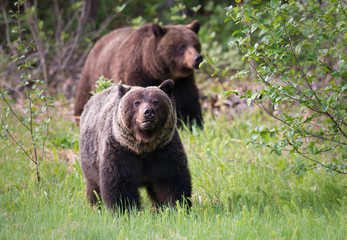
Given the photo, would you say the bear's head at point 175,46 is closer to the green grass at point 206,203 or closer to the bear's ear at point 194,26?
the bear's ear at point 194,26

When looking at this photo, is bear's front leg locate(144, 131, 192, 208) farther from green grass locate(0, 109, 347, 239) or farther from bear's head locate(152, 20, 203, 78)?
bear's head locate(152, 20, 203, 78)

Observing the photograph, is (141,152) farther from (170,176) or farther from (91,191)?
(91,191)

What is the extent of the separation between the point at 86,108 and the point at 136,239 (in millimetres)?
2590

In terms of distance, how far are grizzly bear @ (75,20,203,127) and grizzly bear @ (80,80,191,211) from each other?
11.9 ft

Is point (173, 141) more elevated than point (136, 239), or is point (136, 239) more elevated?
point (173, 141)

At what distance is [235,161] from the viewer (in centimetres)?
626

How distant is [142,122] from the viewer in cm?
457

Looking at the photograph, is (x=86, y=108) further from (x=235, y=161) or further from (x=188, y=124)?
(x=188, y=124)

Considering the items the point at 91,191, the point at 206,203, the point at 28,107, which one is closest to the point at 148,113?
the point at 206,203

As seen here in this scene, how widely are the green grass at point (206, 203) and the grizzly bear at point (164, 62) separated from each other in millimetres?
1398

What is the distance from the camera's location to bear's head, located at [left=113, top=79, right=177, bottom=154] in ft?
15.4

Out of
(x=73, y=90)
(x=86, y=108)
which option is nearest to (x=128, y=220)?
(x=86, y=108)

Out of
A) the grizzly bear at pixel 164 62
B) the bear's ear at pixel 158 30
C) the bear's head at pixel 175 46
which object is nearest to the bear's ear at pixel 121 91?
the grizzly bear at pixel 164 62

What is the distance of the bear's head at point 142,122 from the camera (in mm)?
4684
